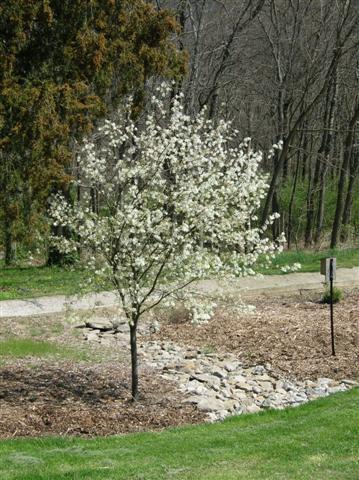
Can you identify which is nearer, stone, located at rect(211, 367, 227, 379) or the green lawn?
stone, located at rect(211, 367, 227, 379)

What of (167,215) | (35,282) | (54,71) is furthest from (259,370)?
(54,71)

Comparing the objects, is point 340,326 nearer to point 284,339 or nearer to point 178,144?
point 284,339

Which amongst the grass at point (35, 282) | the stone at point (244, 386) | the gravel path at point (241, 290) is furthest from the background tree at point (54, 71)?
the stone at point (244, 386)

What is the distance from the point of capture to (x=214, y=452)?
590 centimetres

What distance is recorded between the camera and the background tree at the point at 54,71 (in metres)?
12.7

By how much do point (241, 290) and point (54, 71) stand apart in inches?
229

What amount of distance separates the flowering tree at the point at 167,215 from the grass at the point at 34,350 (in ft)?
8.22

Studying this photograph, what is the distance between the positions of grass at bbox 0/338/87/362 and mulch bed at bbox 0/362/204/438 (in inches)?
18.9

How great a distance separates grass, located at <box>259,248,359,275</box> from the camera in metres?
16.5

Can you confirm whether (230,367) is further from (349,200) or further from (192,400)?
(349,200)

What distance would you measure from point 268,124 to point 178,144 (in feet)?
74.0

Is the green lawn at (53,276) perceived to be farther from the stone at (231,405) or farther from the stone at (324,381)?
the stone at (231,405)

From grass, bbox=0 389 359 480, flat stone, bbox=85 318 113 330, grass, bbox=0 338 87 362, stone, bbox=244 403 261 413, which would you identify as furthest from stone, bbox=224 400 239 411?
flat stone, bbox=85 318 113 330

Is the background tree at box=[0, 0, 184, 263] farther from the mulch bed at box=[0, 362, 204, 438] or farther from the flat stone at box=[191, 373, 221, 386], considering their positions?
the flat stone at box=[191, 373, 221, 386]
